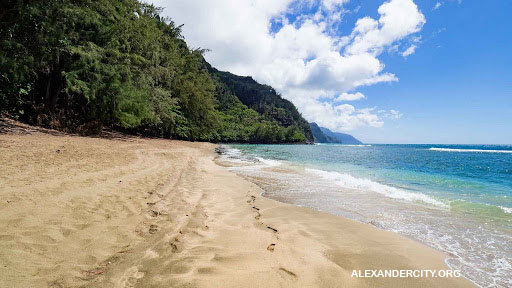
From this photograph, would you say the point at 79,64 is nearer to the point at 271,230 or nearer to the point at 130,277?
the point at 271,230

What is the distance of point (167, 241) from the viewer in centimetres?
358

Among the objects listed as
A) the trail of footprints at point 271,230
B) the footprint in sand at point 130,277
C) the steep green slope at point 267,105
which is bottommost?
the trail of footprints at point 271,230

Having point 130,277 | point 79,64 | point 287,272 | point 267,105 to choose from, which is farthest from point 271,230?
point 267,105

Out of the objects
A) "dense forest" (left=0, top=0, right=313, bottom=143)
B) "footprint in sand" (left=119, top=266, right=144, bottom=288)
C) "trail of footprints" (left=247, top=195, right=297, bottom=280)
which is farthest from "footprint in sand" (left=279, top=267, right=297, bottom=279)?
"dense forest" (left=0, top=0, right=313, bottom=143)

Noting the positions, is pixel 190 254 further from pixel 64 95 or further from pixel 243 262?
pixel 64 95

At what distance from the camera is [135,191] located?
607cm

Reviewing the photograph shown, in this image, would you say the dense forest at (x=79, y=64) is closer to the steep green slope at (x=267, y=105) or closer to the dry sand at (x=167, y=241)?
the dry sand at (x=167, y=241)

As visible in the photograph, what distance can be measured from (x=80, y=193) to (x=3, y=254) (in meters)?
2.60

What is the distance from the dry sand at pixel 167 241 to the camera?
2.65m

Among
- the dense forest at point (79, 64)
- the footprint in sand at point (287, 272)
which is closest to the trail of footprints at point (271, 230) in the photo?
the footprint in sand at point (287, 272)

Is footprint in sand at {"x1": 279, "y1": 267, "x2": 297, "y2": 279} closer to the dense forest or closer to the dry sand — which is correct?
the dry sand

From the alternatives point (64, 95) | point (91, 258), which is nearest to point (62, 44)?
point (64, 95)

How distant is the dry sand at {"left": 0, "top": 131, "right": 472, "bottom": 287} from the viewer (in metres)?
2.65

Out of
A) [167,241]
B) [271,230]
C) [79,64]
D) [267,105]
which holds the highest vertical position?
[267,105]
